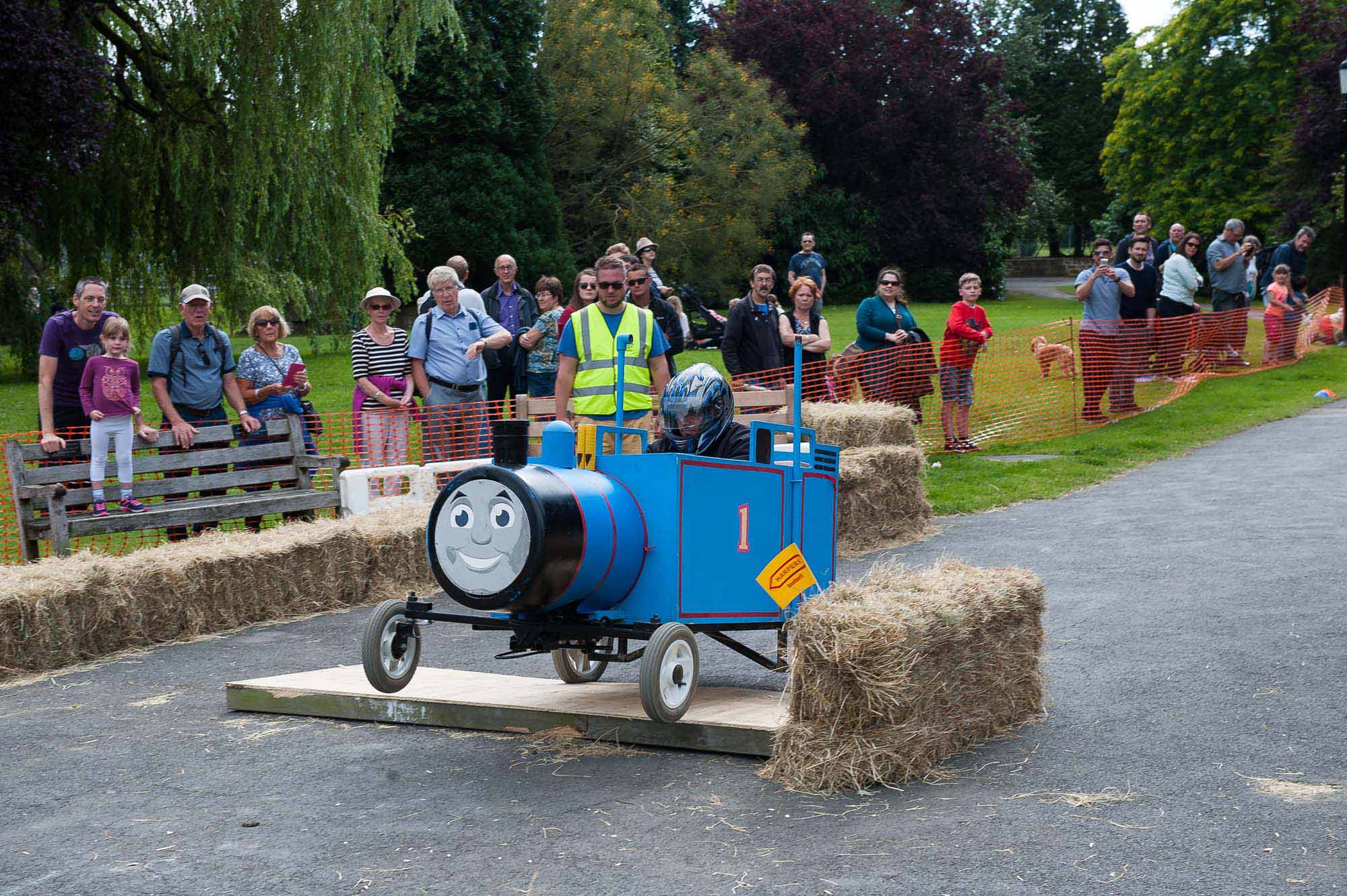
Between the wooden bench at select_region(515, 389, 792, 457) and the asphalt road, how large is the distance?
3175mm

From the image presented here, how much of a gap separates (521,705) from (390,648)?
24.5 inches

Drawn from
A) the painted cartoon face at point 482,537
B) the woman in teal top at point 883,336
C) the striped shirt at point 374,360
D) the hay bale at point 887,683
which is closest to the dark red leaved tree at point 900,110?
the woman in teal top at point 883,336

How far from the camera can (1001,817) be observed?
4.78 metres

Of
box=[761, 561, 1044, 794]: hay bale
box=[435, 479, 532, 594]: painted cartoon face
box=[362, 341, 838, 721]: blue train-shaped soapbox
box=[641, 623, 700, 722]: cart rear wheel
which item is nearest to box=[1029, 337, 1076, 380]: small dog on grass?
box=[362, 341, 838, 721]: blue train-shaped soapbox

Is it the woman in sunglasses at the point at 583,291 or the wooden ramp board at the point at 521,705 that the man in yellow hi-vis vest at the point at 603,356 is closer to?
the wooden ramp board at the point at 521,705

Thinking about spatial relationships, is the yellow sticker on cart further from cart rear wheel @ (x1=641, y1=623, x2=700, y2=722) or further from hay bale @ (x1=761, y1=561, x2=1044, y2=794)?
cart rear wheel @ (x1=641, y1=623, x2=700, y2=722)

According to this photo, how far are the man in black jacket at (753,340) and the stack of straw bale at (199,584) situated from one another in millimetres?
4560

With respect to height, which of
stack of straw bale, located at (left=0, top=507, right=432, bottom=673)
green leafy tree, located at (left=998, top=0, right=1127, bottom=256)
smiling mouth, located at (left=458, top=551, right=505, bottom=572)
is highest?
green leafy tree, located at (left=998, top=0, right=1127, bottom=256)

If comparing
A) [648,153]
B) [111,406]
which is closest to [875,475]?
[111,406]

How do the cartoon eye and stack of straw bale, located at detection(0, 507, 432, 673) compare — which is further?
stack of straw bale, located at detection(0, 507, 432, 673)

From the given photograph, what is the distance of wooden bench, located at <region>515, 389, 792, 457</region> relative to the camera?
437 inches

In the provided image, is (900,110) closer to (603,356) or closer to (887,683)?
(603,356)

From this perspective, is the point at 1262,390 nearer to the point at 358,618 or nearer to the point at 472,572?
the point at 358,618

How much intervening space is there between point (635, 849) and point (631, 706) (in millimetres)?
1604
